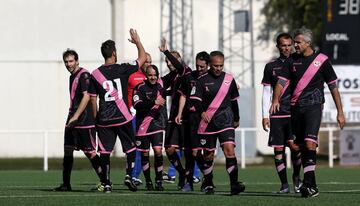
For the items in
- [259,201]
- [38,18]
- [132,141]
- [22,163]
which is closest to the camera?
[259,201]

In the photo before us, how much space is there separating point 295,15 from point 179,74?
2417cm

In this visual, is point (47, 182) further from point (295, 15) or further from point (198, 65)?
point (295, 15)

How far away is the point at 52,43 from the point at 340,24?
46.5 ft

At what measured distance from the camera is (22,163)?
38.4 m

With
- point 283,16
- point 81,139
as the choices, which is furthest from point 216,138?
point 283,16

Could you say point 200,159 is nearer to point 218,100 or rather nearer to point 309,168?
point 218,100

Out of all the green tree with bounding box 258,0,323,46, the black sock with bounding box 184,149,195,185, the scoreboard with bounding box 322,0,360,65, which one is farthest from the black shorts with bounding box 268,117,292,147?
the green tree with bounding box 258,0,323,46

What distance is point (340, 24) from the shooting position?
105 feet

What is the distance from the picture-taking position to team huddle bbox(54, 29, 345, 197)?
17.2m

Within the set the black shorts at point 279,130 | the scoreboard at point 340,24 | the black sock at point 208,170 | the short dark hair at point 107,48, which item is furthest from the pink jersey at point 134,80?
the scoreboard at point 340,24

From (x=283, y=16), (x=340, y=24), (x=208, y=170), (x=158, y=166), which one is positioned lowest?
(x=158, y=166)

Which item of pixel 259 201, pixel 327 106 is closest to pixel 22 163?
pixel 327 106

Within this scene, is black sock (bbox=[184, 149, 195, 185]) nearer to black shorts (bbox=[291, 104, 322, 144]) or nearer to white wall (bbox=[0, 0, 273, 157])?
black shorts (bbox=[291, 104, 322, 144])

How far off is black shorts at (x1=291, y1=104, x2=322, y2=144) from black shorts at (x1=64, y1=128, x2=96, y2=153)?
3.49 metres
